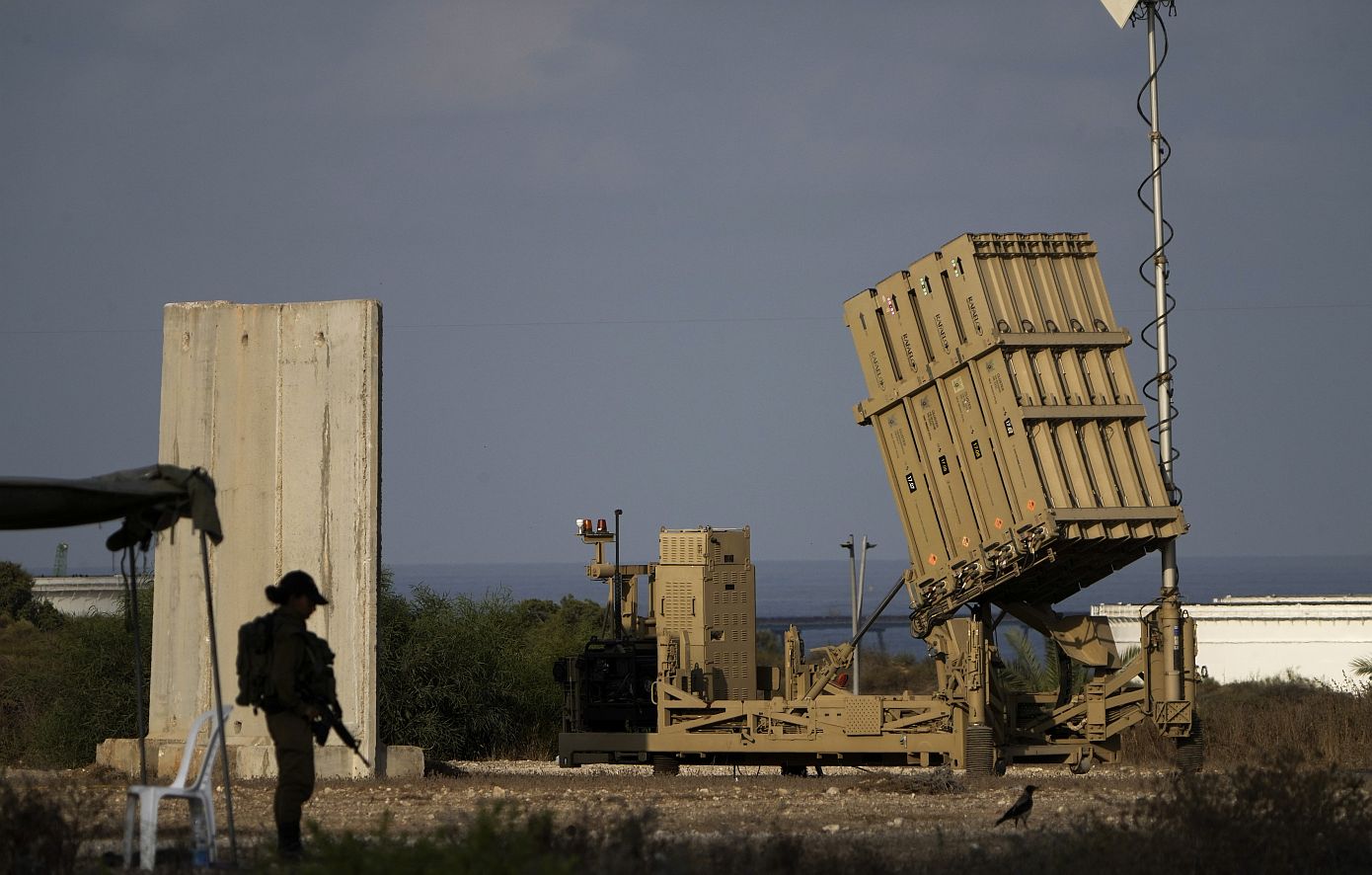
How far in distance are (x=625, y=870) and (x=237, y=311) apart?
410 inches

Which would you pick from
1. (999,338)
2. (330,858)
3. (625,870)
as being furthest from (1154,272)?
(330,858)

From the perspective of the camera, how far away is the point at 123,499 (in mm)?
9031

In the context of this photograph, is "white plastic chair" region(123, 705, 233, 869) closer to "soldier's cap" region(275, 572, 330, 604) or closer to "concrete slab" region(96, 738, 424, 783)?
"soldier's cap" region(275, 572, 330, 604)

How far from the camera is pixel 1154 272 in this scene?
1666cm

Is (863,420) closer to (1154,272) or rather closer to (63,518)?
(1154,272)

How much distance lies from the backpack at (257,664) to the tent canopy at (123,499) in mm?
630

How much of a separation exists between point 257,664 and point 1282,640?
39.1m

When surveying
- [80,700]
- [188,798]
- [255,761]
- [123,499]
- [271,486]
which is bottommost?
[255,761]

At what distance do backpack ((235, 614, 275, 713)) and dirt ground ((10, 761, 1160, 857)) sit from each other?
1.51 meters

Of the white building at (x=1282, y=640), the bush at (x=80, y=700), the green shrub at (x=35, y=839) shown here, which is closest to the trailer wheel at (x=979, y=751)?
the green shrub at (x=35, y=839)

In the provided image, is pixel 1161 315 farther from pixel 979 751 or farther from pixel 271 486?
pixel 271 486

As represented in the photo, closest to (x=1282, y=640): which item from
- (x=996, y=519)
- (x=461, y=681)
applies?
(x=461, y=681)

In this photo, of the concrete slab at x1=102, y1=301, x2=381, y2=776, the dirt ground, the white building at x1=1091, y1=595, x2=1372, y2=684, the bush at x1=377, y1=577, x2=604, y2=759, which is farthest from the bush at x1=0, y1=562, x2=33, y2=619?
the dirt ground

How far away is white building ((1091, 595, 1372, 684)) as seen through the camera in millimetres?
41656
